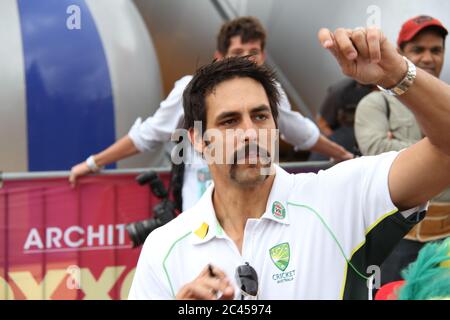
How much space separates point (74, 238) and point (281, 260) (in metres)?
2.19

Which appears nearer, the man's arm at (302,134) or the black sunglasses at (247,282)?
the black sunglasses at (247,282)

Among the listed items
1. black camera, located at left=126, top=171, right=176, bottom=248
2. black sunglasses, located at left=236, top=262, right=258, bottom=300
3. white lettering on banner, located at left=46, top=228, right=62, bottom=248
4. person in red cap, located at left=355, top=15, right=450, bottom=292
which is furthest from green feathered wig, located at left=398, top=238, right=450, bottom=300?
white lettering on banner, located at left=46, top=228, right=62, bottom=248

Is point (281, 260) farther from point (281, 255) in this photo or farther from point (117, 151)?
point (117, 151)

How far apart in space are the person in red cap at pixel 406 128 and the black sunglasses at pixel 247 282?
71.4 inches

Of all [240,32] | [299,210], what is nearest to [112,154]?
[240,32]

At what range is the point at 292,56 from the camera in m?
5.60

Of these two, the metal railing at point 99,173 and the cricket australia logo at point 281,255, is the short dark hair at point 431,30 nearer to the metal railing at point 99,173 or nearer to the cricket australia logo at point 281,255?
the metal railing at point 99,173

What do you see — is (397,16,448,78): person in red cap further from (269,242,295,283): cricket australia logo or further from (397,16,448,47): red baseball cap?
(269,242,295,283): cricket australia logo

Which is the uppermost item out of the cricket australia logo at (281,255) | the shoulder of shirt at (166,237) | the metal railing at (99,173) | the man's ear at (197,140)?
the man's ear at (197,140)

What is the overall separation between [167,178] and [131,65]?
1249mm

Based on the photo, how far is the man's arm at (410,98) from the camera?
1.42m

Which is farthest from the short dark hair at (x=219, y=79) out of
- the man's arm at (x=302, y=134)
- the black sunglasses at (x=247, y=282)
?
the man's arm at (x=302, y=134)

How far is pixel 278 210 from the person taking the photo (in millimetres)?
1755
